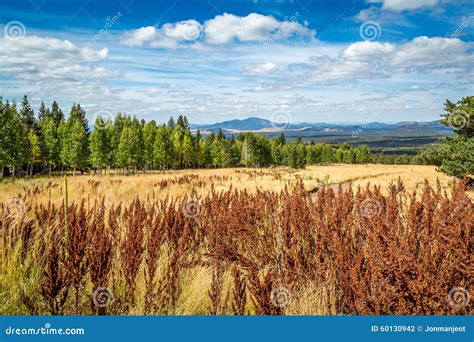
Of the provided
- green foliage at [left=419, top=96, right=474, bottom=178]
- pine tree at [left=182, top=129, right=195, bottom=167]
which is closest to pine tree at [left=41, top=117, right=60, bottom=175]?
pine tree at [left=182, top=129, right=195, bottom=167]

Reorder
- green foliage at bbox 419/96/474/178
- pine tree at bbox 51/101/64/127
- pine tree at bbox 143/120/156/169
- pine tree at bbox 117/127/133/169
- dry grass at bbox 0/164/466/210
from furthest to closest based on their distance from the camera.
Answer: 1. pine tree at bbox 51/101/64/127
2. pine tree at bbox 143/120/156/169
3. pine tree at bbox 117/127/133/169
4. green foliage at bbox 419/96/474/178
5. dry grass at bbox 0/164/466/210

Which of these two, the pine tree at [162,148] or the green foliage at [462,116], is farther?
the pine tree at [162,148]

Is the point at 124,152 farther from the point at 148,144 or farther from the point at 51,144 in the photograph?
the point at 51,144

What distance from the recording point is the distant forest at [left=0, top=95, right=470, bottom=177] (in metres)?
41.0

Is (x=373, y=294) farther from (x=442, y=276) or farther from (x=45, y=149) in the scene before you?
(x=45, y=149)

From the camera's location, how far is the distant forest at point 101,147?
4104 centimetres

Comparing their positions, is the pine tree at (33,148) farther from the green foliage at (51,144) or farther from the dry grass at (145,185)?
the dry grass at (145,185)

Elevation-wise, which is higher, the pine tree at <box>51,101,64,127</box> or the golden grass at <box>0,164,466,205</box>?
the pine tree at <box>51,101,64,127</box>

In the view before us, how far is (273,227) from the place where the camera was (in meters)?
4.75

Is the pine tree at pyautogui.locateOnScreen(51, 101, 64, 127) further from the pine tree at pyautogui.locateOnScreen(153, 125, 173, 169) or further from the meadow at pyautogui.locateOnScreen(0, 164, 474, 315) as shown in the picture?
the meadow at pyautogui.locateOnScreen(0, 164, 474, 315)

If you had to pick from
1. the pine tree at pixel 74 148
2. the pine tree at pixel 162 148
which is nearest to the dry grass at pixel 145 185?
the pine tree at pixel 74 148

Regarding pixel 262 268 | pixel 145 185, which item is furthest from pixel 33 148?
pixel 262 268

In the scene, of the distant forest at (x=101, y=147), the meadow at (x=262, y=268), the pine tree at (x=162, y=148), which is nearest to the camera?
the meadow at (x=262, y=268)

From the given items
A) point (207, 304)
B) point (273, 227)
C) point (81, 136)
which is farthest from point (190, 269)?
point (81, 136)
